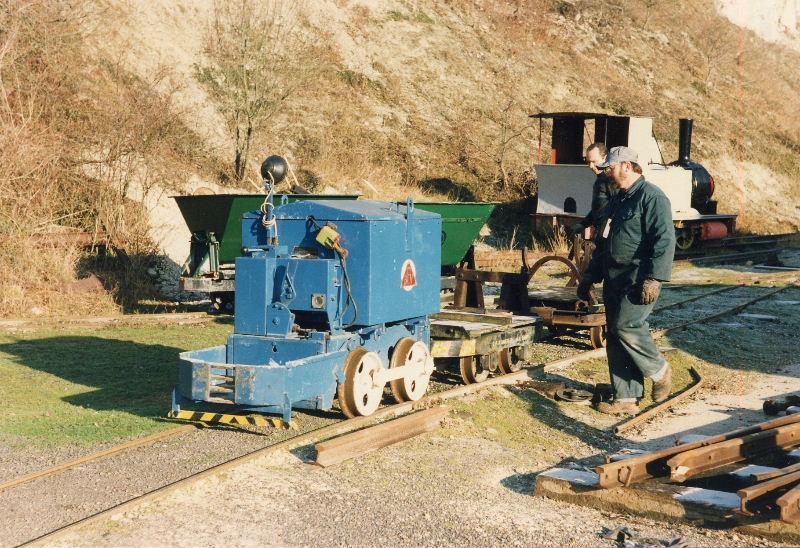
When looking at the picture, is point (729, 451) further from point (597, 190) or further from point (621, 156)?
point (597, 190)

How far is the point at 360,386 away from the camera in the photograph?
8023 mm

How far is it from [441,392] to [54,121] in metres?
11.8

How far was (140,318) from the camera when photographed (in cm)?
1372

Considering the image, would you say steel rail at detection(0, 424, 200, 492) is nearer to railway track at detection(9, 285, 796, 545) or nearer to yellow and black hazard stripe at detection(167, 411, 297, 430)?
railway track at detection(9, 285, 796, 545)

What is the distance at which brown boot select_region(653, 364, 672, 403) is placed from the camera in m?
9.08

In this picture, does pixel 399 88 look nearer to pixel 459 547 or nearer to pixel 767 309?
pixel 767 309

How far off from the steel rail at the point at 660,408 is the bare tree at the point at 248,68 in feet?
52.0

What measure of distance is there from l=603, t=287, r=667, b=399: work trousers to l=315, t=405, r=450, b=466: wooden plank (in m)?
1.65

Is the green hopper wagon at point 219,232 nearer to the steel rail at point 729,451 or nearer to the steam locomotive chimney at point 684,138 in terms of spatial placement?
the steel rail at point 729,451

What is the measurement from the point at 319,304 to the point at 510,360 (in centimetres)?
326

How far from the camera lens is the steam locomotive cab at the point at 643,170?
24.1 metres

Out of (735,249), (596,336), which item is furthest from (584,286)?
(735,249)

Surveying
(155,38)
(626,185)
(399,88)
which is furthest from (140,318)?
(399,88)

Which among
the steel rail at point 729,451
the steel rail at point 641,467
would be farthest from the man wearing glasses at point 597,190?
the steel rail at point 641,467
